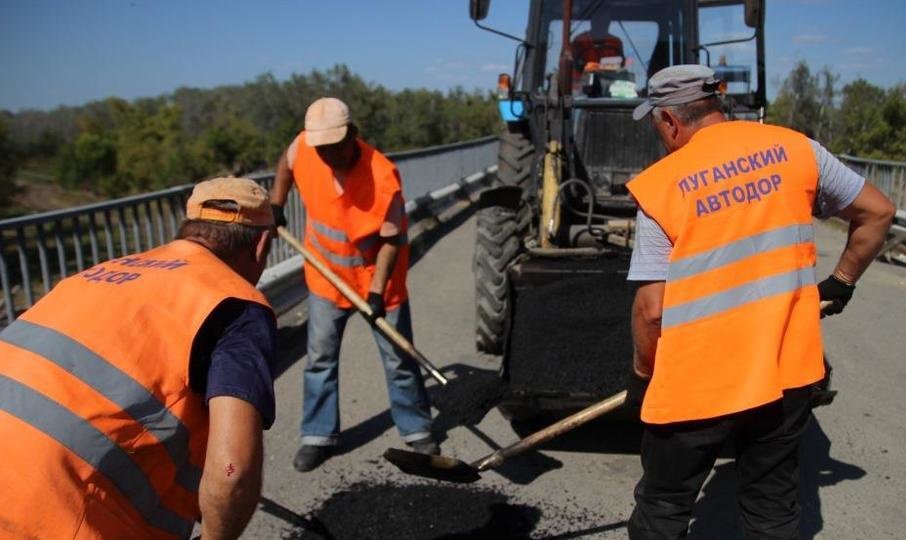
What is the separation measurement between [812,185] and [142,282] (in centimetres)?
195

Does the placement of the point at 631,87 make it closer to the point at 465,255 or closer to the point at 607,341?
the point at 607,341

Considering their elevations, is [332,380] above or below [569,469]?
above

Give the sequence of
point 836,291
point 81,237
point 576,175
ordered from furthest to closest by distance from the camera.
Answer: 1. point 576,175
2. point 81,237
3. point 836,291

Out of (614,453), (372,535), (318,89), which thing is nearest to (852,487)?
(614,453)

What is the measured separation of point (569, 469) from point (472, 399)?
0.63 metres

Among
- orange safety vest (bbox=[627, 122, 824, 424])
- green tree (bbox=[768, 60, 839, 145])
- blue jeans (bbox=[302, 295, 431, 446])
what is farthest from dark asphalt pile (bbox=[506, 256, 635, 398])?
green tree (bbox=[768, 60, 839, 145])

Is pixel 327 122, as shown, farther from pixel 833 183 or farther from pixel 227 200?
pixel 833 183

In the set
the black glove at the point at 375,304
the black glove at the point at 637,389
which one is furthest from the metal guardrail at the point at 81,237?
the black glove at the point at 637,389

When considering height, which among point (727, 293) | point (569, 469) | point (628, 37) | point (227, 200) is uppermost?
point (628, 37)

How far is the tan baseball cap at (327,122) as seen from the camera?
386 cm

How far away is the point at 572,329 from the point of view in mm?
4359

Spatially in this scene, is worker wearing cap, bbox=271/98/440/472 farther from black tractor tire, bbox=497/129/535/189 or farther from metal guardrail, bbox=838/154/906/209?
metal guardrail, bbox=838/154/906/209

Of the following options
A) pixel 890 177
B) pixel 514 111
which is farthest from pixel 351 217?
pixel 890 177

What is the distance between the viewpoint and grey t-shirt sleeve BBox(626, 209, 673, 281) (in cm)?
235
